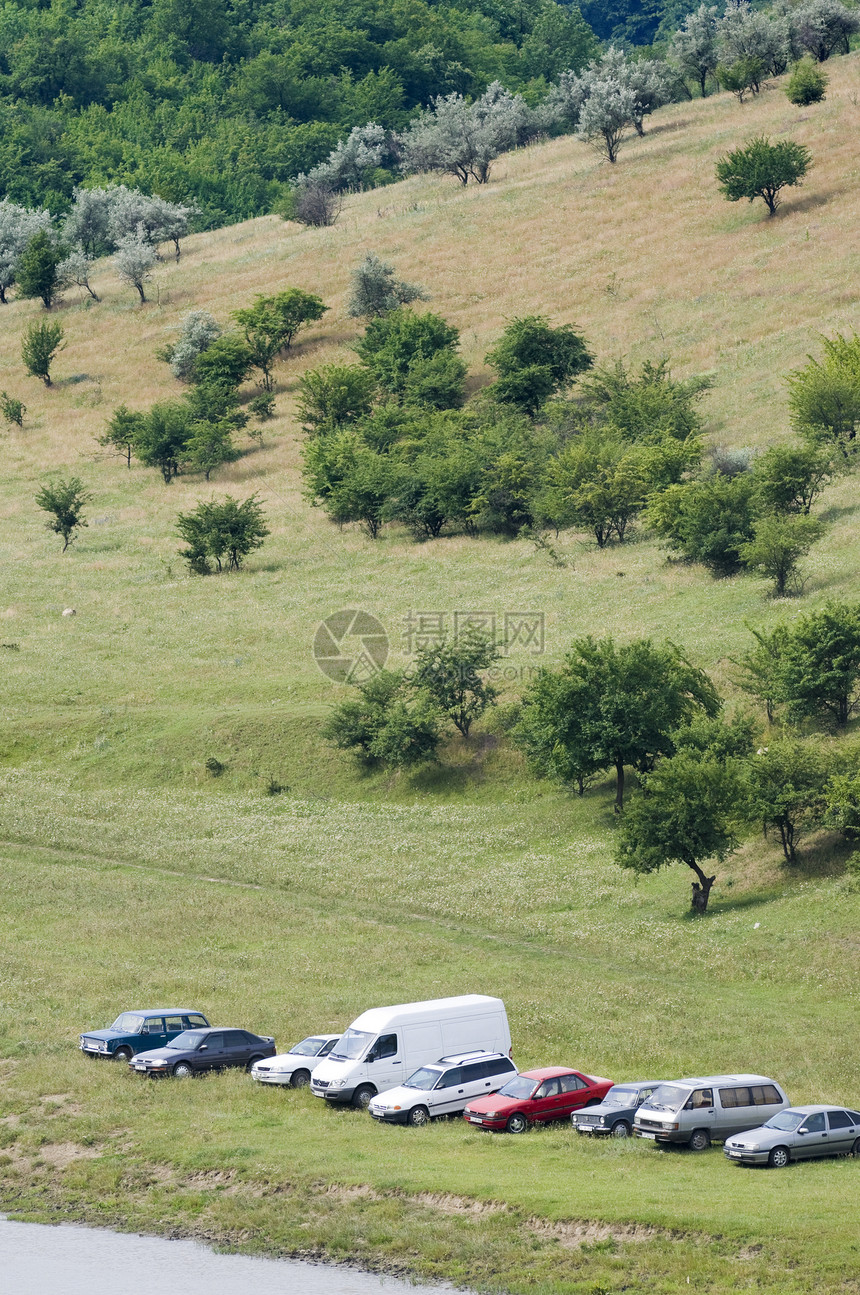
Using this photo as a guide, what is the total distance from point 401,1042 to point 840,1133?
26.8 feet

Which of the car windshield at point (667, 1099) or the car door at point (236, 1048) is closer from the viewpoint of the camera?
the car windshield at point (667, 1099)

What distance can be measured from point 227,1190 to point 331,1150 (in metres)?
1.80

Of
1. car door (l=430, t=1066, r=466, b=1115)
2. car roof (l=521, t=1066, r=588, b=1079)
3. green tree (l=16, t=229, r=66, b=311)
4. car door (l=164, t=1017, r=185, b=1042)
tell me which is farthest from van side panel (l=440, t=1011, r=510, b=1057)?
green tree (l=16, t=229, r=66, b=311)

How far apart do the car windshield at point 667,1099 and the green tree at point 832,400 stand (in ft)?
178

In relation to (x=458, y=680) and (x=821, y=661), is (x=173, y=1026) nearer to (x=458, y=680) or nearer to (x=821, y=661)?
(x=821, y=661)

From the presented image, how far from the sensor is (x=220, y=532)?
76875 mm

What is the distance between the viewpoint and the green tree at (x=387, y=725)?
50.9 metres

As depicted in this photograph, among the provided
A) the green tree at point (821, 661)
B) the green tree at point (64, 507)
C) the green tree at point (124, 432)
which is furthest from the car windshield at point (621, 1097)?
the green tree at point (124, 432)

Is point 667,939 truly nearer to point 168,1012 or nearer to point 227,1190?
point 168,1012

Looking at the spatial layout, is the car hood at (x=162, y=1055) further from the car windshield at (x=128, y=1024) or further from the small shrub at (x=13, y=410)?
the small shrub at (x=13, y=410)

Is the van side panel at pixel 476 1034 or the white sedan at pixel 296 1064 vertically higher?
the van side panel at pixel 476 1034

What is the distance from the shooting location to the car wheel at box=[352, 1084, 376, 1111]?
24.8m

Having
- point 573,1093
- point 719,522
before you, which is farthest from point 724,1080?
point 719,522

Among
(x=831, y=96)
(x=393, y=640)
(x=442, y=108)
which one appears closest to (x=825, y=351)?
(x=393, y=640)
